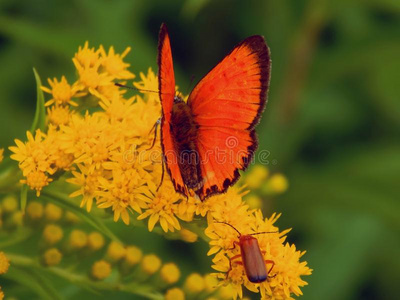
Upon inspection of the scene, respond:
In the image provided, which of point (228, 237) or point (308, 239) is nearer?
point (228, 237)

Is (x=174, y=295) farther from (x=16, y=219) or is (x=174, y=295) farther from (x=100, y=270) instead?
(x=16, y=219)

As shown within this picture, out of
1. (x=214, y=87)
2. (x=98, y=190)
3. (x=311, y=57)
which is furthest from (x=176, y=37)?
(x=98, y=190)

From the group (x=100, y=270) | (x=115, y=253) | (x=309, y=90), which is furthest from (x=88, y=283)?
(x=309, y=90)

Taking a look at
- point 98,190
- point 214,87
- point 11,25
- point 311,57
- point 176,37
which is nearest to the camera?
point 98,190

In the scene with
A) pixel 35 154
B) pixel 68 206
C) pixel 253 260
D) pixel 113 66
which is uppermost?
pixel 113 66

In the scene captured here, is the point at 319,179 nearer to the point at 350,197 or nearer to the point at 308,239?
the point at 350,197

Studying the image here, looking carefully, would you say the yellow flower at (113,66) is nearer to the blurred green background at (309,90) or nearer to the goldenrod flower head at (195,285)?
the blurred green background at (309,90)
